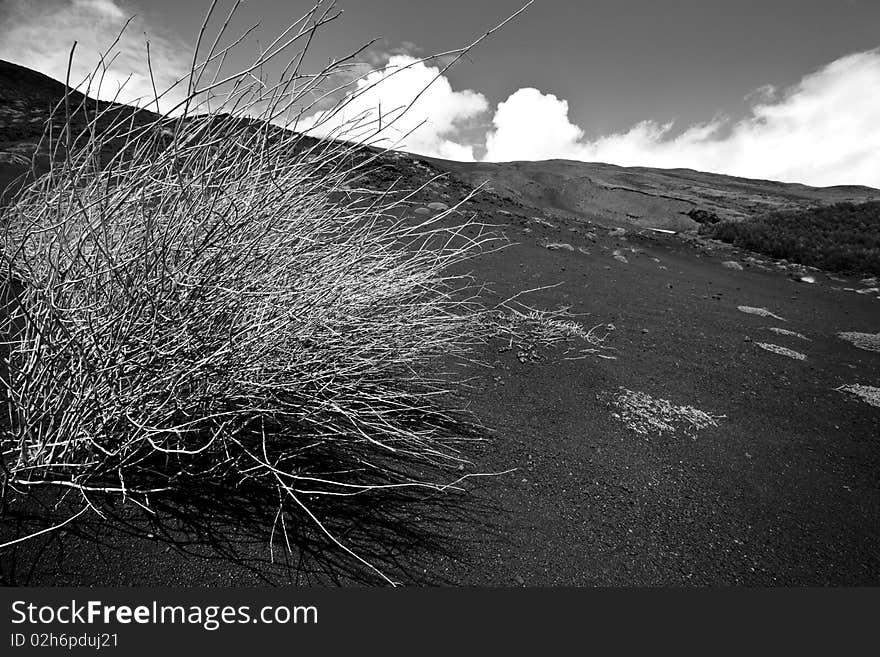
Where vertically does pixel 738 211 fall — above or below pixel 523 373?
above

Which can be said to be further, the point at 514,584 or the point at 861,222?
the point at 861,222

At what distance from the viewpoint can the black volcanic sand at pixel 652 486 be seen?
1.12 m

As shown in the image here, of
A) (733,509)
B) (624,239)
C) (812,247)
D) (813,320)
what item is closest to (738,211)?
(812,247)

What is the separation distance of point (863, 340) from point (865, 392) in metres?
1.86

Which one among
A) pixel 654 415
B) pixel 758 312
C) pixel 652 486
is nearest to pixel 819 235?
pixel 758 312

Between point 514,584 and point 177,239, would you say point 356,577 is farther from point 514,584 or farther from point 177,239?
point 177,239

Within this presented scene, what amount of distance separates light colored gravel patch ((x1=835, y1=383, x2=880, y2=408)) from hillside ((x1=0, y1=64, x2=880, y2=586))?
1cm

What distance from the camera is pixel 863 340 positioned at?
4.21m

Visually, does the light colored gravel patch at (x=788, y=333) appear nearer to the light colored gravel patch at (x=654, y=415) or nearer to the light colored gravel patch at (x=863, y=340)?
the light colored gravel patch at (x=863, y=340)

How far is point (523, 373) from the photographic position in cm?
241

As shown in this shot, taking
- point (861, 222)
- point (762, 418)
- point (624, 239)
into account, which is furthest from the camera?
point (861, 222)

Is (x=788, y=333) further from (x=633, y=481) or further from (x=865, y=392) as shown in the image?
(x=633, y=481)

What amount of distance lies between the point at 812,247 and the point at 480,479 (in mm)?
12422

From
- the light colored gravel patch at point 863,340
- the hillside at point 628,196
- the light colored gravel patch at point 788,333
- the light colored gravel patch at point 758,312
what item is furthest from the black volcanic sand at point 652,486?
the hillside at point 628,196
